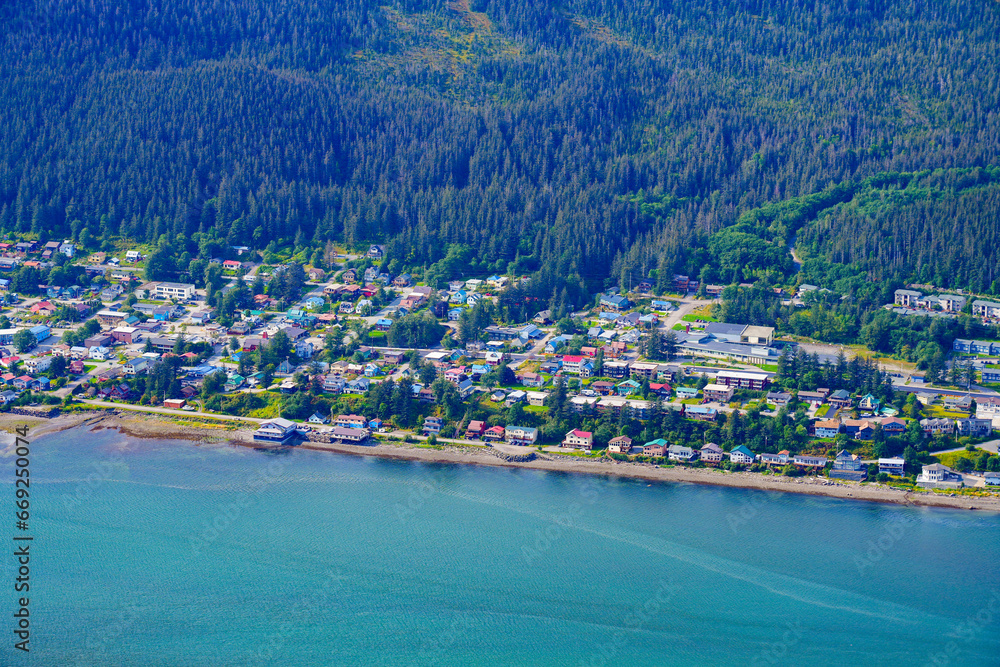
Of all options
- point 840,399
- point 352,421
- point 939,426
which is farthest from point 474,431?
point 939,426

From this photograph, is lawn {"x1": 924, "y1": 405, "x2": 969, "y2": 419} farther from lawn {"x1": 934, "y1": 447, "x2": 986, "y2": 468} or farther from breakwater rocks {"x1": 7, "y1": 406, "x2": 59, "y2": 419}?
breakwater rocks {"x1": 7, "y1": 406, "x2": 59, "y2": 419}

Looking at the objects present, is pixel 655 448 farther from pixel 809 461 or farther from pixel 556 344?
pixel 556 344

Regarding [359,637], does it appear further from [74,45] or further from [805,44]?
[805,44]

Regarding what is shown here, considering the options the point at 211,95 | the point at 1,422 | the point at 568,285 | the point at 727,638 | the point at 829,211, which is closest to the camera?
the point at 727,638

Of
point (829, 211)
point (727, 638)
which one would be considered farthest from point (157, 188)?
point (727, 638)

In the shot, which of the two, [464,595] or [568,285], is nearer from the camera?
[464,595]

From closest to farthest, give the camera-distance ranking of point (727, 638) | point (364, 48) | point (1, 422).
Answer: point (727, 638), point (1, 422), point (364, 48)
